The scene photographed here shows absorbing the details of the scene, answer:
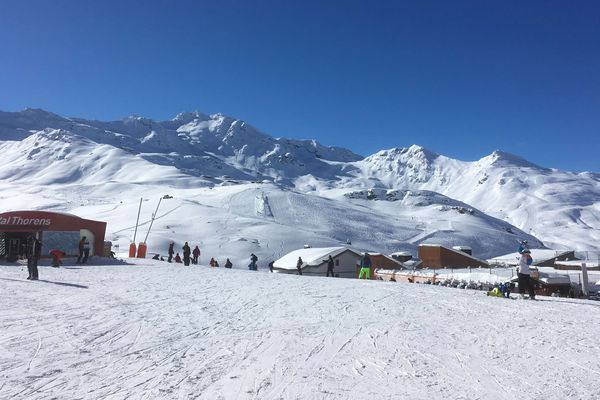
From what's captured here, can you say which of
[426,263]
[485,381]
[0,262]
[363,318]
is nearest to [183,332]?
[363,318]

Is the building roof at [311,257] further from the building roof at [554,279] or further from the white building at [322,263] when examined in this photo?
the building roof at [554,279]

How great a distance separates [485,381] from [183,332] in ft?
16.4

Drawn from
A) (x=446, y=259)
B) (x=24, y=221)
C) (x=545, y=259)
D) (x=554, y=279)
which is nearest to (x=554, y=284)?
(x=554, y=279)

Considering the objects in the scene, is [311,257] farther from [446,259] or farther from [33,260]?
[33,260]

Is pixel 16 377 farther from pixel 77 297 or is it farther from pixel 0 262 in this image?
pixel 0 262

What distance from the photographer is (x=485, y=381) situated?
5871 millimetres

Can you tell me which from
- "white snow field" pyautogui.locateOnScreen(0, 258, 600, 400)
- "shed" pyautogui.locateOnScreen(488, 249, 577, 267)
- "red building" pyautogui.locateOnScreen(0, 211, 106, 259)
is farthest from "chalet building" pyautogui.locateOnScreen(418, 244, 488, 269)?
"white snow field" pyautogui.locateOnScreen(0, 258, 600, 400)

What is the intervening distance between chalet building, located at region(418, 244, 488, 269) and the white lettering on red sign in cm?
4551

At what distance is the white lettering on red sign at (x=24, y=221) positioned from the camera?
25.1 meters

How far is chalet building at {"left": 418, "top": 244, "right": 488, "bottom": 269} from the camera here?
192 feet

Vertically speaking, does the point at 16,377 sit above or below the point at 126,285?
below

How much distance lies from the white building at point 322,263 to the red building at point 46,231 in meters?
18.7

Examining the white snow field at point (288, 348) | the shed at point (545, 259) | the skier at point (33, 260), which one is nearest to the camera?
the white snow field at point (288, 348)

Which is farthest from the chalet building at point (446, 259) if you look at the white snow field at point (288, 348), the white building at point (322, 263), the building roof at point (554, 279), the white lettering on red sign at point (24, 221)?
the white snow field at point (288, 348)
